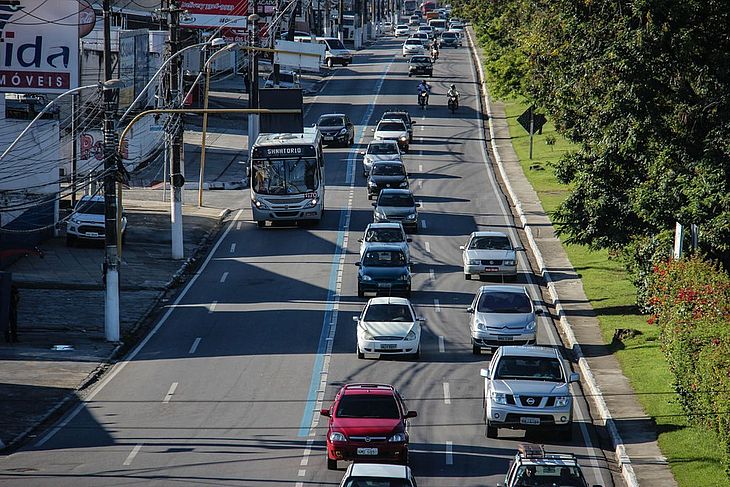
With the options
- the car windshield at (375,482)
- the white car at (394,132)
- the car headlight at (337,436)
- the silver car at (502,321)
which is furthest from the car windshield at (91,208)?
the car windshield at (375,482)

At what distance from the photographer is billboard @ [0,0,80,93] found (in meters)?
37.6

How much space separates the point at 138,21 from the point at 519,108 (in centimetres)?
2643

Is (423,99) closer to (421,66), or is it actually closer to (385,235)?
(421,66)

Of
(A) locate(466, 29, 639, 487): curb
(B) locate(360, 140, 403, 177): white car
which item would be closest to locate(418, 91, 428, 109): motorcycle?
(A) locate(466, 29, 639, 487): curb

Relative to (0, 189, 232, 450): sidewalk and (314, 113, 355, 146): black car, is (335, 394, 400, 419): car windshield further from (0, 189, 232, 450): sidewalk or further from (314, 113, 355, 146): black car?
(314, 113, 355, 146): black car

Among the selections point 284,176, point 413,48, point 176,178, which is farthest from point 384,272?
point 413,48

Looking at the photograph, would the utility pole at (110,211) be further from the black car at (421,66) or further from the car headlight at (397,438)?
the black car at (421,66)

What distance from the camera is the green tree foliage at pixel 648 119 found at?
30.7 meters

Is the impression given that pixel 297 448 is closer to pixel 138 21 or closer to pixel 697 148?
pixel 697 148

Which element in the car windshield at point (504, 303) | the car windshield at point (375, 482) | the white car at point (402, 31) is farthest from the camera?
the white car at point (402, 31)

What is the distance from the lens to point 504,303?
32938 millimetres

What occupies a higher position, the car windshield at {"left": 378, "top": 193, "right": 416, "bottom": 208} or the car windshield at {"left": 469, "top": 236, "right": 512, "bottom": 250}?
the car windshield at {"left": 378, "top": 193, "right": 416, "bottom": 208}

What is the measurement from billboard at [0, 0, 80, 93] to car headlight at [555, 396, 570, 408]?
19966 mm

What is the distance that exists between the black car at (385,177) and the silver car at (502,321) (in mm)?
22553
